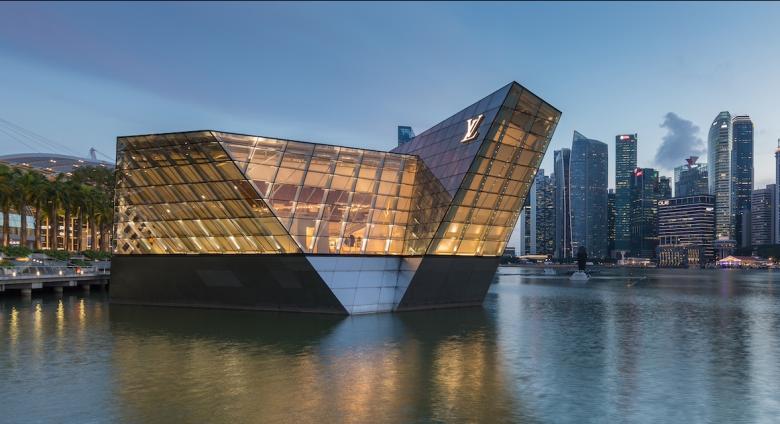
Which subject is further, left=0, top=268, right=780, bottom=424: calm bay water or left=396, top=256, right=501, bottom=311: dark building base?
left=396, top=256, right=501, bottom=311: dark building base

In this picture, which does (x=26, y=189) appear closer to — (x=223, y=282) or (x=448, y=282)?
(x=223, y=282)

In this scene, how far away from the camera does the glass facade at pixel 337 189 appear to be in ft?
139

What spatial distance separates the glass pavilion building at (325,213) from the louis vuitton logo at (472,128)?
11cm

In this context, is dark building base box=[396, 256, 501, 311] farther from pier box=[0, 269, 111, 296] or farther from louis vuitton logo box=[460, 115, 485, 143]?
pier box=[0, 269, 111, 296]

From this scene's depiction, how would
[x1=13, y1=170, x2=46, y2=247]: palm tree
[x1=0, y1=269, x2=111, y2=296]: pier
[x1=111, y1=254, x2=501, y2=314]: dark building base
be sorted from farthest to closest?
1. [x1=13, y1=170, x2=46, y2=247]: palm tree
2. [x1=0, y1=269, x2=111, y2=296]: pier
3. [x1=111, y1=254, x2=501, y2=314]: dark building base

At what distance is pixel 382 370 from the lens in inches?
890

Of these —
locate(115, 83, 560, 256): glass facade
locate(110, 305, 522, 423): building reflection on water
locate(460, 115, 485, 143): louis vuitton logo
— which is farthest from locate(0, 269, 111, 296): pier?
locate(460, 115, 485, 143): louis vuitton logo

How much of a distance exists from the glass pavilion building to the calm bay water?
495cm

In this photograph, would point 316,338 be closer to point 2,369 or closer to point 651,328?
point 2,369

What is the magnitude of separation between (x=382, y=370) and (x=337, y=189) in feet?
79.0

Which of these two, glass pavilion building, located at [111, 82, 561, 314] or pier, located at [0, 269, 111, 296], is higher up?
glass pavilion building, located at [111, 82, 561, 314]

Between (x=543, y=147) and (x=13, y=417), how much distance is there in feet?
136

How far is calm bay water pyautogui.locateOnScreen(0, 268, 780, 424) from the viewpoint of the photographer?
54.1 ft

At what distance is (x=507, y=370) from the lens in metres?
22.8
